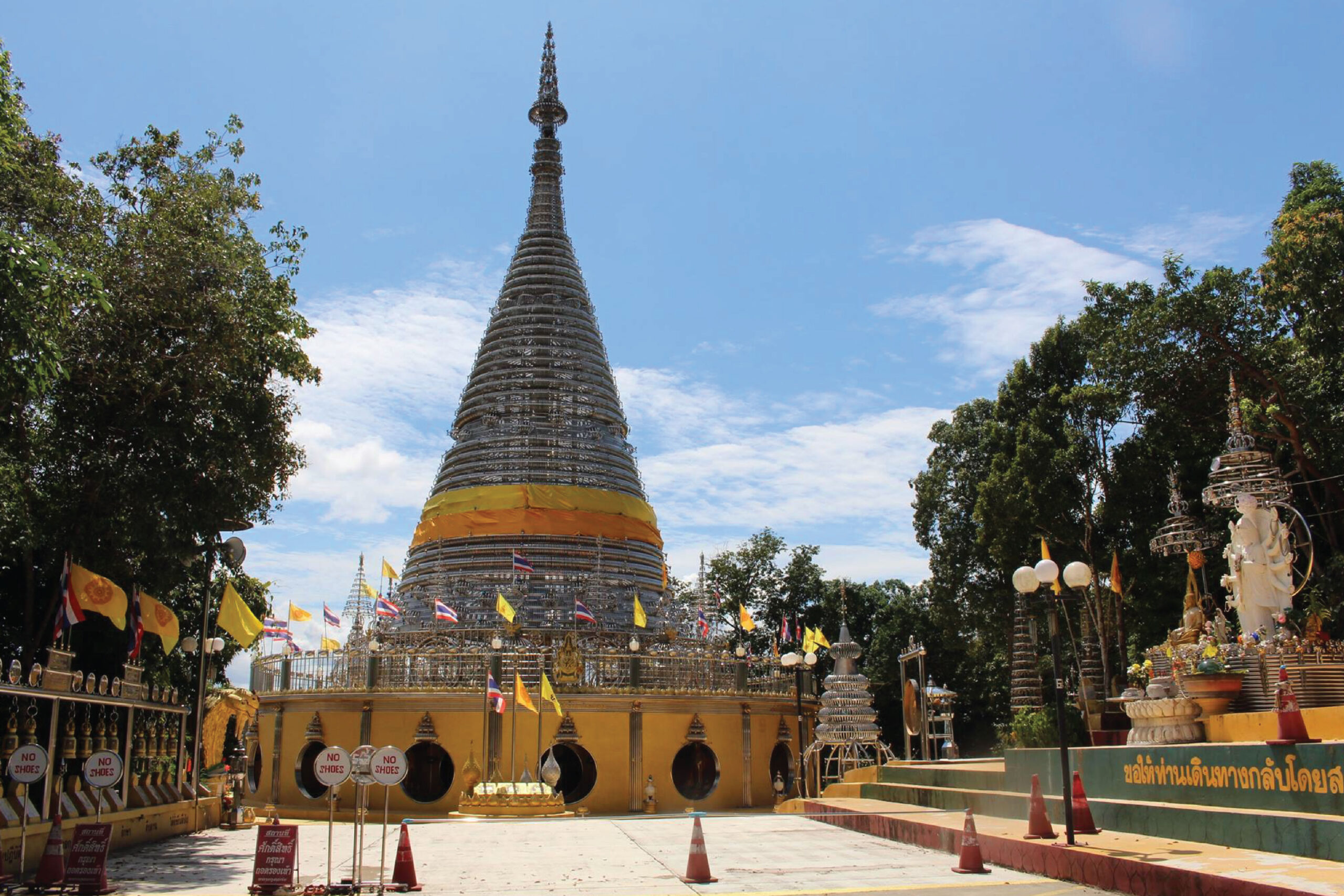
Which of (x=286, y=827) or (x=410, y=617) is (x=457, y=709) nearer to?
(x=410, y=617)

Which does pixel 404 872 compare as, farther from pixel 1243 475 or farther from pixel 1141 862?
pixel 1243 475

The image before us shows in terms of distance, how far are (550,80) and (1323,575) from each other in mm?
37565

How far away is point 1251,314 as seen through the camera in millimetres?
29594

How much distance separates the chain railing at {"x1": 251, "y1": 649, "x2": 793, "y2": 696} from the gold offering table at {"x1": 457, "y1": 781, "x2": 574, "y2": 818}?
130 inches

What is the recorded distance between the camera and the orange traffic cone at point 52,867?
12.6 meters

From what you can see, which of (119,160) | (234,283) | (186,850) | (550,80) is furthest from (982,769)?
(550,80)

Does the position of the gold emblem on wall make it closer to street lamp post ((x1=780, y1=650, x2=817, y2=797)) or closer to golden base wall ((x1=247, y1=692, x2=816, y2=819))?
golden base wall ((x1=247, y1=692, x2=816, y2=819))

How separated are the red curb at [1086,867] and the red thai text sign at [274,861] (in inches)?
341

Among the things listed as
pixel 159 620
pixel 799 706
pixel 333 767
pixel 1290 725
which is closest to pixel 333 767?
pixel 333 767

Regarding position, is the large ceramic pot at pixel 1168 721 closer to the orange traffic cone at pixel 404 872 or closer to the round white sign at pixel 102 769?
the orange traffic cone at pixel 404 872

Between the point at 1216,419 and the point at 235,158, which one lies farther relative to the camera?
the point at 1216,419

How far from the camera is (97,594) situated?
57.3 feet

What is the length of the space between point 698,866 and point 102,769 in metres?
7.78

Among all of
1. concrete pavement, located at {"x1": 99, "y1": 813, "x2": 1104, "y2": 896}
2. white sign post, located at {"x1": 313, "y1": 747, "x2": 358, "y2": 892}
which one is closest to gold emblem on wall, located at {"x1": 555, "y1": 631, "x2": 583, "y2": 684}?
concrete pavement, located at {"x1": 99, "y1": 813, "x2": 1104, "y2": 896}
